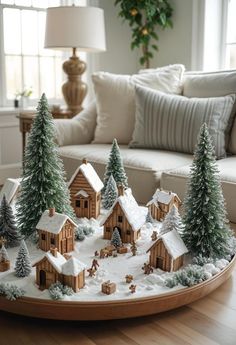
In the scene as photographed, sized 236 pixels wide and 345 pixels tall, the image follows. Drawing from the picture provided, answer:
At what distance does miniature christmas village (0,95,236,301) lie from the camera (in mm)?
1583

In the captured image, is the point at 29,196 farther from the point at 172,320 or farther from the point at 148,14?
the point at 148,14

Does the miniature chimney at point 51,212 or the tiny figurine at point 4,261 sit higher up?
the miniature chimney at point 51,212

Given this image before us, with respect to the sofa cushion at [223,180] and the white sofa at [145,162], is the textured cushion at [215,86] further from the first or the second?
the sofa cushion at [223,180]

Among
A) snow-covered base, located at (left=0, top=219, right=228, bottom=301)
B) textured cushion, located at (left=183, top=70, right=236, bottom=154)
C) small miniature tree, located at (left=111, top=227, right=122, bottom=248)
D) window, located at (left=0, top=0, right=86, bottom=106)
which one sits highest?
window, located at (left=0, top=0, right=86, bottom=106)

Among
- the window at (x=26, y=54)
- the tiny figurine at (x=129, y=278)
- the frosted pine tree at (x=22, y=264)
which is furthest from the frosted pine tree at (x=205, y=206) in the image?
the window at (x=26, y=54)

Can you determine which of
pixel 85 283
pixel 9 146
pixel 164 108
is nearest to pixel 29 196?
pixel 85 283

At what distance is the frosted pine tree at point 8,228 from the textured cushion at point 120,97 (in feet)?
5.31

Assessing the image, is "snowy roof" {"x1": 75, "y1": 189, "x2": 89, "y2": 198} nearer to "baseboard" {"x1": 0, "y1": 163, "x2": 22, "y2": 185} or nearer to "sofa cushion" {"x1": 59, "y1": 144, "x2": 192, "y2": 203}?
"sofa cushion" {"x1": 59, "y1": 144, "x2": 192, "y2": 203}

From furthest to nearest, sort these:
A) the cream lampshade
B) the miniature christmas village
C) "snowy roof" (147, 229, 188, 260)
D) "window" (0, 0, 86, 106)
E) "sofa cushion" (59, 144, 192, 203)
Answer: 1. "window" (0, 0, 86, 106)
2. the cream lampshade
3. "sofa cushion" (59, 144, 192, 203)
4. "snowy roof" (147, 229, 188, 260)
5. the miniature christmas village

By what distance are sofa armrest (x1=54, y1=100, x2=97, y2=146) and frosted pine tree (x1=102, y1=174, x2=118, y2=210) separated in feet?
3.99

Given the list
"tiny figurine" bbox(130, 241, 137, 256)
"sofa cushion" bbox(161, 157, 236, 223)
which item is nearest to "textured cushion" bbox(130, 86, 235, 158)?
"sofa cushion" bbox(161, 157, 236, 223)

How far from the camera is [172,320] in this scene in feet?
5.27

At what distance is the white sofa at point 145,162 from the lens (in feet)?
8.91

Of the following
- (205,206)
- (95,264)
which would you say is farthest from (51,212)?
(205,206)
